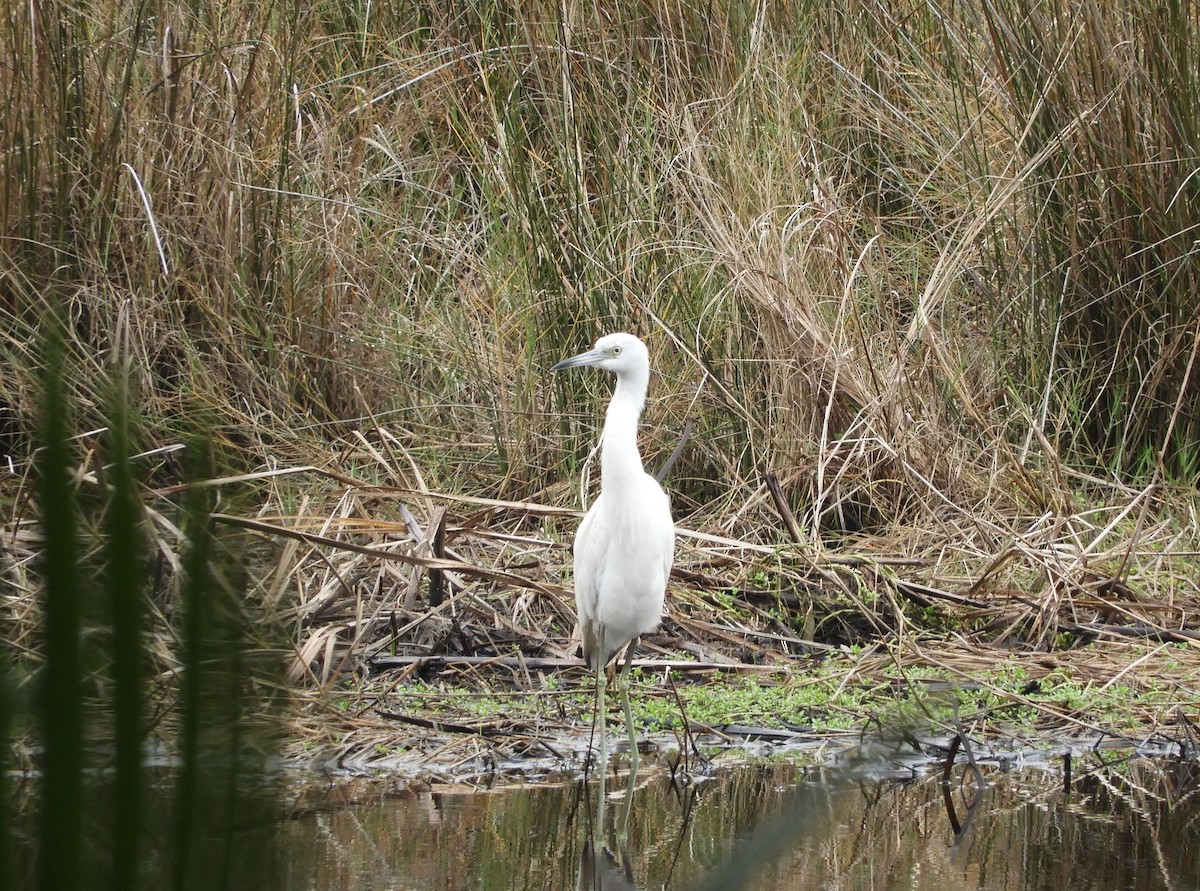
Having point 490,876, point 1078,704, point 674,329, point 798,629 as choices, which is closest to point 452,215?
point 674,329

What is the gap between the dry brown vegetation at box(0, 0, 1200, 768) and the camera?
4.46m

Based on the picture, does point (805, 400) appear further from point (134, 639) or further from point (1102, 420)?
point (134, 639)

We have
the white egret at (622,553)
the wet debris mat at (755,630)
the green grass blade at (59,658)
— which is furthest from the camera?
the wet debris mat at (755,630)

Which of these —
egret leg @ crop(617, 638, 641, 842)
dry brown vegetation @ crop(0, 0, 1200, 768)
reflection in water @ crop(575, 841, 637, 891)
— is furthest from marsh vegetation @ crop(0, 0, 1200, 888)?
reflection in water @ crop(575, 841, 637, 891)

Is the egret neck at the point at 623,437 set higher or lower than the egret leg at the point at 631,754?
higher

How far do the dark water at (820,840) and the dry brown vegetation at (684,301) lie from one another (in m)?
0.99

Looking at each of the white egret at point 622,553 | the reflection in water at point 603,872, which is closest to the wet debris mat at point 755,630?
the white egret at point 622,553

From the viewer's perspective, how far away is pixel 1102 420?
5297 millimetres

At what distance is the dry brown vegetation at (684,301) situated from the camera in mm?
4461

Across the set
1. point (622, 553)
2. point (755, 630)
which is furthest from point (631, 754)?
point (755, 630)

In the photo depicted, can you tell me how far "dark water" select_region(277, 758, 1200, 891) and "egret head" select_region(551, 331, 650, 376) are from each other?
108cm

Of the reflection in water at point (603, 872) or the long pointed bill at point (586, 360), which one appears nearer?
the reflection in water at point (603, 872)

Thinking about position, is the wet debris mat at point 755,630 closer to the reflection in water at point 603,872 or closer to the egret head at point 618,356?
the reflection in water at point 603,872

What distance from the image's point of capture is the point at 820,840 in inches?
89.4
